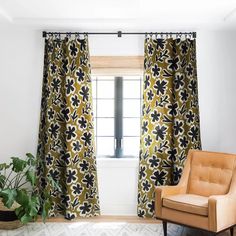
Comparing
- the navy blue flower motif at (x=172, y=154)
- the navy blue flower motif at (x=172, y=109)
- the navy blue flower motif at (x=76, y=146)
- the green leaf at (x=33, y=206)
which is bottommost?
the green leaf at (x=33, y=206)

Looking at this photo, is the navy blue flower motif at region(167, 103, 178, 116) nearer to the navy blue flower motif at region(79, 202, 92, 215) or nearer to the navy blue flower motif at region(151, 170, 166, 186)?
the navy blue flower motif at region(151, 170, 166, 186)

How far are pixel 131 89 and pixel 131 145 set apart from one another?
748mm

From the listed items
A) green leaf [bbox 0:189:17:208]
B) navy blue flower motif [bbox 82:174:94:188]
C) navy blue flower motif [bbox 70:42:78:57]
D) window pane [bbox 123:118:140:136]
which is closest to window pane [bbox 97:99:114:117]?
window pane [bbox 123:118:140:136]

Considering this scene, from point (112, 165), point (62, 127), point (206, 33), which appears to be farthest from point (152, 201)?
point (206, 33)

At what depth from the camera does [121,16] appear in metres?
3.68

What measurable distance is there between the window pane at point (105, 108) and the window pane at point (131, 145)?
40cm

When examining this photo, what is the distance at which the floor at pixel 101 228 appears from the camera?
3425 mm

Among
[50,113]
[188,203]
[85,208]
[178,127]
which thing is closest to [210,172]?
[188,203]

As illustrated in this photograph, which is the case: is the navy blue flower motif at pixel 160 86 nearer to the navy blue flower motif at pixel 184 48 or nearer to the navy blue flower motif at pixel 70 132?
the navy blue flower motif at pixel 184 48

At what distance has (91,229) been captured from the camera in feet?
11.7

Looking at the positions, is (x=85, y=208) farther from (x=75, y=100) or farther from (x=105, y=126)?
(x=75, y=100)

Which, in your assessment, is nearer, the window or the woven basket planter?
the woven basket planter

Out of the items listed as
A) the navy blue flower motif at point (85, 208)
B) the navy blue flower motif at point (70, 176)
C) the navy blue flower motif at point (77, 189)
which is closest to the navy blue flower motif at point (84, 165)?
the navy blue flower motif at point (70, 176)

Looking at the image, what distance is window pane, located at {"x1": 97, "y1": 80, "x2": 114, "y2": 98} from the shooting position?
4.32 meters
